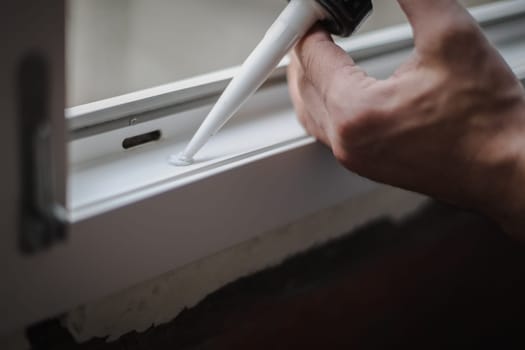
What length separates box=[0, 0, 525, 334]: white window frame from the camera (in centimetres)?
35

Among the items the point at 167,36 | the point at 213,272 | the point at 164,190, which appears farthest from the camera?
the point at 167,36

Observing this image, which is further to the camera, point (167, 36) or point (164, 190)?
point (167, 36)

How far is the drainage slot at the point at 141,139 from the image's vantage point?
42 centimetres

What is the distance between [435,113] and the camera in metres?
0.38

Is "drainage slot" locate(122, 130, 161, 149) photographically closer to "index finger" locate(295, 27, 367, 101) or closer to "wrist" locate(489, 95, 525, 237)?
"index finger" locate(295, 27, 367, 101)

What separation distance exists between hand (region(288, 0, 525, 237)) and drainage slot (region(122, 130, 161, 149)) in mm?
118

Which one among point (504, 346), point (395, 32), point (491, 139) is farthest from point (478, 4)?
point (504, 346)

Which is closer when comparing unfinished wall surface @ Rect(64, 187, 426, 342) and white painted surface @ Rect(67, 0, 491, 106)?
unfinished wall surface @ Rect(64, 187, 426, 342)

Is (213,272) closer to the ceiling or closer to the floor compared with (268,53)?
closer to the floor

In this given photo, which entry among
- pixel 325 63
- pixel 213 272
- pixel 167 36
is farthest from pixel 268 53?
pixel 167 36

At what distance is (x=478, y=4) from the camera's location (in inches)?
25.2

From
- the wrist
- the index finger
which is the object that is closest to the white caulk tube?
the index finger

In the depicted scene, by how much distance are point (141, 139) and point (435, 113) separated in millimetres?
205

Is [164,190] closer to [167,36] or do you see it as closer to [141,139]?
[141,139]
